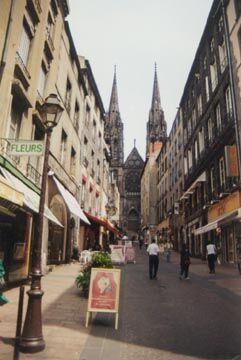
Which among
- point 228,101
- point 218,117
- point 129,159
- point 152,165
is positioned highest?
point 129,159

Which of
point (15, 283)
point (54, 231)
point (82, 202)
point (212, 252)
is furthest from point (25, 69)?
point (82, 202)

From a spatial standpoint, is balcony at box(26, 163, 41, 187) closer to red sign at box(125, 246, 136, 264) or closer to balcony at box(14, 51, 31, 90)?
balcony at box(14, 51, 31, 90)

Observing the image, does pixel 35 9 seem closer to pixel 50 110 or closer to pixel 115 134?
pixel 50 110

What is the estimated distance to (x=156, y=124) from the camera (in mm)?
78312

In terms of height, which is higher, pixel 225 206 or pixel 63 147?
pixel 63 147

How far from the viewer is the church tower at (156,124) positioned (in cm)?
7512

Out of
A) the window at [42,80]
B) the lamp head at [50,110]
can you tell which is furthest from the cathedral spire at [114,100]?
the lamp head at [50,110]

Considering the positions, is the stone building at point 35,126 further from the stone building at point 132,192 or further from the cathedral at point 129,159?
the stone building at point 132,192

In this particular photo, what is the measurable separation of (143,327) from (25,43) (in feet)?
33.9

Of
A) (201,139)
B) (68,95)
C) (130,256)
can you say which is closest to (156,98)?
(201,139)

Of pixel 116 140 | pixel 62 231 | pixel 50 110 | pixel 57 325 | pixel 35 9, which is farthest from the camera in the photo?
pixel 116 140

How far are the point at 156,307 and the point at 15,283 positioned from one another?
5.24 m

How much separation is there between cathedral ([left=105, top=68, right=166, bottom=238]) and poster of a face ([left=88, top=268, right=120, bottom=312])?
6804 cm

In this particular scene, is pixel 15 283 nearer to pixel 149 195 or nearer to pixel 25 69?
pixel 25 69
